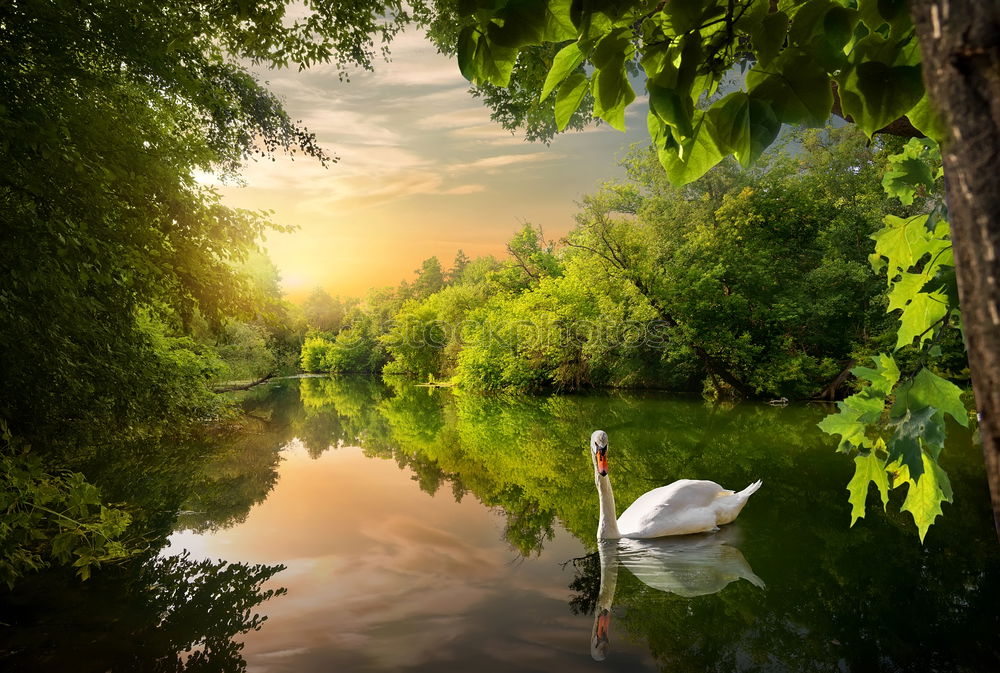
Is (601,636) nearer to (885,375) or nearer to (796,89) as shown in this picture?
(885,375)

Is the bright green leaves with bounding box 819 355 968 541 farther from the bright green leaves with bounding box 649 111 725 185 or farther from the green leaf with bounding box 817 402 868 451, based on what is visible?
the bright green leaves with bounding box 649 111 725 185

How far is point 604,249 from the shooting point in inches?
858

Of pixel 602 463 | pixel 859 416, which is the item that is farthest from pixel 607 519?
pixel 859 416

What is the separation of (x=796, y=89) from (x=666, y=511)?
21.9ft

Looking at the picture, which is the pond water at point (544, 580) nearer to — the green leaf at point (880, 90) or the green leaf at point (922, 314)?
the green leaf at point (922, 314)

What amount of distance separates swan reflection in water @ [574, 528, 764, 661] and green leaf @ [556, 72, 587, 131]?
15.9 ft

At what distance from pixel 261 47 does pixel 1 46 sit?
216 centimetres

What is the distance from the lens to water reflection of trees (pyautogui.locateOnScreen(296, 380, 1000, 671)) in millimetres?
4529

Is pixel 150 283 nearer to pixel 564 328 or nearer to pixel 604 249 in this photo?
pixel 604 249

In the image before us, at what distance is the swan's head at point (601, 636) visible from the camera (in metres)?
4.62

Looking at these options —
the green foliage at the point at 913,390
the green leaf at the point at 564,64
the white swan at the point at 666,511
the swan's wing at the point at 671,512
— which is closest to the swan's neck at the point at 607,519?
the white swan at the point at 666,511

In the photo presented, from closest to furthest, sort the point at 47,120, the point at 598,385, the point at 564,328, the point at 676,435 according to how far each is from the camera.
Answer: the point at 47,120
the point at 676,435
the point at 564,328
the point at 598,385

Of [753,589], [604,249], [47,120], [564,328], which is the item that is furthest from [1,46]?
[564,328]

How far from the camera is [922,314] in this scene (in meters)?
1.63
